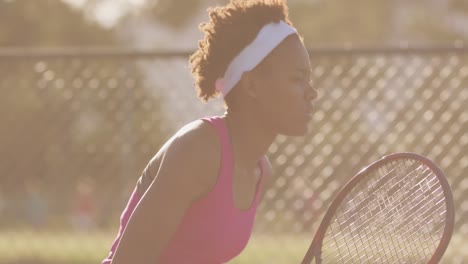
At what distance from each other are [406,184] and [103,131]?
169 inches

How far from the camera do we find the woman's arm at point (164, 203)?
13.0 ft

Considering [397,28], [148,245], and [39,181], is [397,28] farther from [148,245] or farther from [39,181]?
[148,245]

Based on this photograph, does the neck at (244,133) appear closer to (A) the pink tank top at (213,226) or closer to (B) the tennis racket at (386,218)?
(A) the pink tank top at (213,226)

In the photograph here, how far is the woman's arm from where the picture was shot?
13.0 feet

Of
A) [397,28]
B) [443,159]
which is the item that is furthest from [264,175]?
[397,28]

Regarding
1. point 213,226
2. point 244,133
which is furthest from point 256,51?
point 213,226

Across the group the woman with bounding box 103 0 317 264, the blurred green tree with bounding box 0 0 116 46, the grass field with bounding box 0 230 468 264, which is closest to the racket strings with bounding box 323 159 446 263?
the woman with bounding box 103 0 317 264

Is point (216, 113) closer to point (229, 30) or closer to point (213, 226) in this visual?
point (229, 30)

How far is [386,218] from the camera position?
457 cm

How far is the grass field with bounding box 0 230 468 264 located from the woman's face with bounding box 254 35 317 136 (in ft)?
12.1

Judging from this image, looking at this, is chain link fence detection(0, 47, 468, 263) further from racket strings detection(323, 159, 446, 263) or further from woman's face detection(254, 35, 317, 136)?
woman's face detection(254, 35, 317, 136)

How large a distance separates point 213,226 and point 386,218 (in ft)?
2.26

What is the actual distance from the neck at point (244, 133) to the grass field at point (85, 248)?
142 inches

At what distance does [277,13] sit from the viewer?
4367 mm
